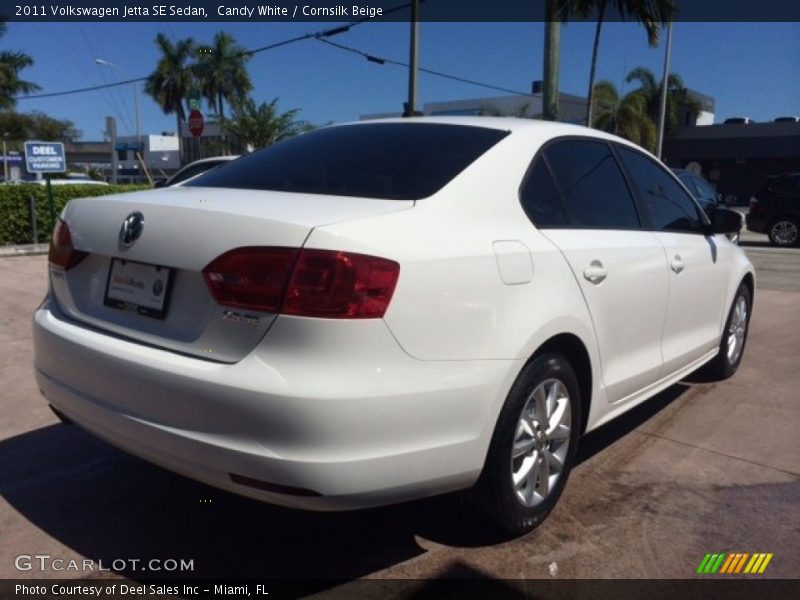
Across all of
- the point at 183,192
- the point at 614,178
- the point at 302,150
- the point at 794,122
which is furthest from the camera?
the point at 794,122

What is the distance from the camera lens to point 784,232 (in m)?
16.5

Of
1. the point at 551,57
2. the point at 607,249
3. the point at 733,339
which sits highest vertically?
the point at 551,57

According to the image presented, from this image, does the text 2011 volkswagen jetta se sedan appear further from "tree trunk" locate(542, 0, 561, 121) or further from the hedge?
the hedge

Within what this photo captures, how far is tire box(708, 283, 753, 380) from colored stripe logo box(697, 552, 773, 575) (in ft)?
7.44

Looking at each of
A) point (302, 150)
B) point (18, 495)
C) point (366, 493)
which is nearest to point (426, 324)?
point (366, 493)

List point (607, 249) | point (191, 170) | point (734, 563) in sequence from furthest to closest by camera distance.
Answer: point (191, 170), point (607, 249), point (734, 563)

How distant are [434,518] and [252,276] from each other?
1.43 m

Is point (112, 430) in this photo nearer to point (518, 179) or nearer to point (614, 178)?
point (518, 179)

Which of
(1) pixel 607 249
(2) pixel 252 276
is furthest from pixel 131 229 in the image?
(1) pixel 607 249

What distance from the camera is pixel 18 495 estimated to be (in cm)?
315

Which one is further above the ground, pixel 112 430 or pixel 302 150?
pixel 302 150

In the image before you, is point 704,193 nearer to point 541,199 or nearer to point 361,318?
point 541,199

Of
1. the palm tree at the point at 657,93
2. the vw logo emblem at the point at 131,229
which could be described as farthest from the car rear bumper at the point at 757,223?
the palm tree at the point at 657,93

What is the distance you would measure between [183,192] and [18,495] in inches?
61.5
